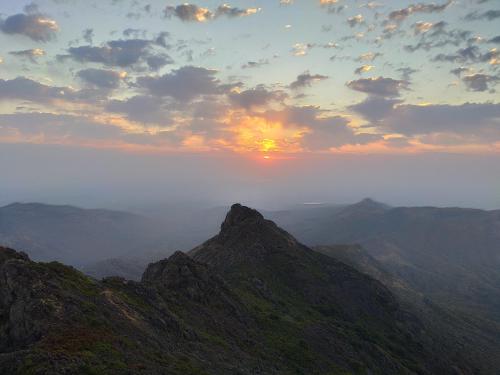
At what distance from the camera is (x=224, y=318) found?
80938 millimetres

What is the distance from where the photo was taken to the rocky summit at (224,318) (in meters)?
46.7

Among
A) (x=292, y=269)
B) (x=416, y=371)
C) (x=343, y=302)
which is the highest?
(x=292, y=269)

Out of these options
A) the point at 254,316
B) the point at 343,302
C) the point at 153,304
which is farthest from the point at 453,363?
the point at 153,304

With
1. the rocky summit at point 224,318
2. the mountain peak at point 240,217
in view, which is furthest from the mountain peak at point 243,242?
the rocky summit at point 224,318

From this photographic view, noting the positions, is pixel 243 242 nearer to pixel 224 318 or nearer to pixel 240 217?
pixel 240 217

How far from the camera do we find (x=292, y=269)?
436ft

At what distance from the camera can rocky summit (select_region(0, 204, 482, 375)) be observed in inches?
1839

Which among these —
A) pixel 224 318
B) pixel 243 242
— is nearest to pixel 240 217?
pixel 243 242

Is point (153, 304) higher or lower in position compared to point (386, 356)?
higher

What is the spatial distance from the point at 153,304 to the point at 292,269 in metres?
71.6

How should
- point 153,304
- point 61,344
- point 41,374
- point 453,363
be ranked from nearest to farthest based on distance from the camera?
point 41,374 < point 61,344 < point 153,304 < point 453,363

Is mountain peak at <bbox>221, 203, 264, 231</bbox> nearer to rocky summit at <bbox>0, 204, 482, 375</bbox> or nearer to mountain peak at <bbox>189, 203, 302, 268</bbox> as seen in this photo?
mountain peak at <bbox>189, 203, 302, 268</bbox>

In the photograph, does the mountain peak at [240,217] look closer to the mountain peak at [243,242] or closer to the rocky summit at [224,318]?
the mountain peak at [243,242]

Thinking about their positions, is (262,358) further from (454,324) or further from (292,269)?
(454,324)
